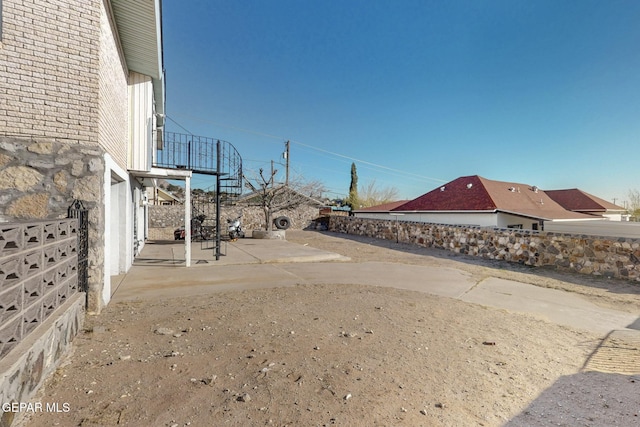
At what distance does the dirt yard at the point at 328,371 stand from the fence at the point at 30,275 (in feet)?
1.85

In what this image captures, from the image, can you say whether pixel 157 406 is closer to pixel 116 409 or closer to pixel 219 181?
pixel 116 409

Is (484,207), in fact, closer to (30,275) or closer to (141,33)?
(141,33)

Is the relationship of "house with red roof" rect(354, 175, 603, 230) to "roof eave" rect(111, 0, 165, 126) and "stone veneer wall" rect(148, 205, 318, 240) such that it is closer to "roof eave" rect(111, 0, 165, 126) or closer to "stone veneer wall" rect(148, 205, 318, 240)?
"stone veneer wall" rect(148, 205, 318, 240)

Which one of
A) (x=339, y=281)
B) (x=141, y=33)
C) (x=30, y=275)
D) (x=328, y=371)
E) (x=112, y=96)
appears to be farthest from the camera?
(x=339, y=281)

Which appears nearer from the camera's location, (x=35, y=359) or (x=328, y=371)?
(x=35, y=359)

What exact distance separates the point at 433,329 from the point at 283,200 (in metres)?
17.1

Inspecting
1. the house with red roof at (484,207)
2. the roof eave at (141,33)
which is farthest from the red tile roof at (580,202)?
the roof eave at (141,33)

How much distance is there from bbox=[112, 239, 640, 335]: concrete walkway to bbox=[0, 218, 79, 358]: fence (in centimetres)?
218

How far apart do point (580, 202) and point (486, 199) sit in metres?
21.6

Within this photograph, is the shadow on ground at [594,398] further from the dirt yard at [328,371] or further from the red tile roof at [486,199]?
the red tile roof at [486,199]

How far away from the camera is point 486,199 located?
1839 centimetres

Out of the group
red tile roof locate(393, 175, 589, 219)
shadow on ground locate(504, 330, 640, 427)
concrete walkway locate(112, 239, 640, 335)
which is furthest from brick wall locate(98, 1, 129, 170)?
red tile roof locate(393, 175, 589, 219)

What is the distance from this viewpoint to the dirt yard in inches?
89.5

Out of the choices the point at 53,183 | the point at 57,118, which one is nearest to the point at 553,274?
the point at 53,183
